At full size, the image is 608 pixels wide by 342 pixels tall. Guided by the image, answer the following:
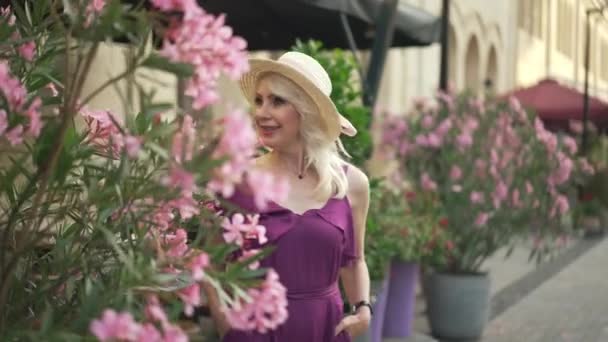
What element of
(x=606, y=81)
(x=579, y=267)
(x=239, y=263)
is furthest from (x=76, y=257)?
(x=606, y=81)

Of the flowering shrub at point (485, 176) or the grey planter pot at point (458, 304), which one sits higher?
the flowering shrub at point (485, 176)

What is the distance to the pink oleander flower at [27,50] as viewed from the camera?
6.43 ft

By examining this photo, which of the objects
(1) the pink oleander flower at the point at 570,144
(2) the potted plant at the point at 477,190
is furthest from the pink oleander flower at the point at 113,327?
(1) the pink oleander flower at the point at 570,144

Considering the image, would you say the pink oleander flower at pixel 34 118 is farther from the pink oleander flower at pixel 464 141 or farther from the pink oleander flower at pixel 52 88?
the pink oleander flower at pixel 464 141

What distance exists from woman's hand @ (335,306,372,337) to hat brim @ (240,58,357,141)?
1.72ft

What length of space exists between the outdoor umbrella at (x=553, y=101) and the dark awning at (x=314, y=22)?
10.1 m

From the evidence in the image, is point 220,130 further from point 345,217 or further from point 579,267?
point 579,267

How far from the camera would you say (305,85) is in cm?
278

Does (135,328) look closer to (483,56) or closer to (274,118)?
(274,118)

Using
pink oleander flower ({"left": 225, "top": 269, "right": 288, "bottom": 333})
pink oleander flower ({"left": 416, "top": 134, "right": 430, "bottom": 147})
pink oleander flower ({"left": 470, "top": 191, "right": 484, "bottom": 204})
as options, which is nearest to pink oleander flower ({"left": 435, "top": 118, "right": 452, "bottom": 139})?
pink oleander flower ({"left": 416, "top": 134, "right": 430, "bottom": 147})

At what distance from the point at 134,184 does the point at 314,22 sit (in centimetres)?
494

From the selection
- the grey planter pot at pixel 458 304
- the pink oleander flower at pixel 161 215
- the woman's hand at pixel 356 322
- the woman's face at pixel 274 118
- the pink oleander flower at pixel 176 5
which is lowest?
the grey planter pot at pixel 458 304

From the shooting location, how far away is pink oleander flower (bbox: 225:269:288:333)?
1535 mm

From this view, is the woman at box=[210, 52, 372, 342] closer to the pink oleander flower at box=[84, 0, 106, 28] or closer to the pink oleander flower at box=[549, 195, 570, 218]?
the pink oleander flower at box=[84, 0, 106, 28]
